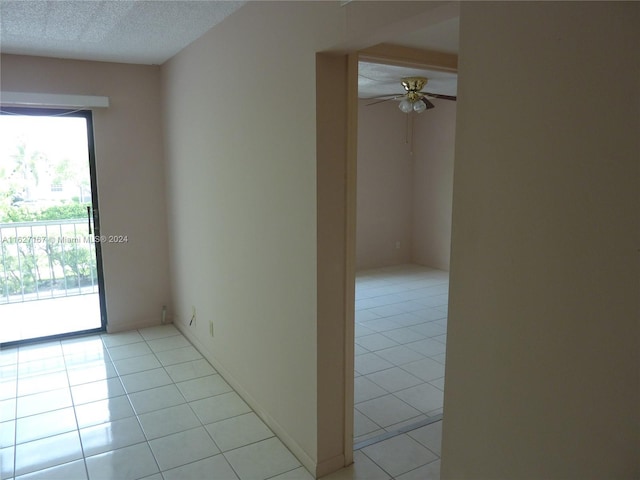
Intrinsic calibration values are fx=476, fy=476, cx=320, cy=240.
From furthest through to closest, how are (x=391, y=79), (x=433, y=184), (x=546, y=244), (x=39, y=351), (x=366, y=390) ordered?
(x=433, y=184)
(x=391, y=79)
(x=39, y=351)
(x=366, y=390)
(x=546, y=244)

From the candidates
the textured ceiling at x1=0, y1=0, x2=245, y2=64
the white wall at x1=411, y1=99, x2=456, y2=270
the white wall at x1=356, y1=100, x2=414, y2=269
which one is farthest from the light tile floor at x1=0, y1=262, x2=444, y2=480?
the white wall at x1=411, y1=99, x2=456, y2=270

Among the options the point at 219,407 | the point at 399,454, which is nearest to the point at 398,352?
the point at 399,454

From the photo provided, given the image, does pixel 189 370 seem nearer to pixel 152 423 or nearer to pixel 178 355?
pixel 178 355

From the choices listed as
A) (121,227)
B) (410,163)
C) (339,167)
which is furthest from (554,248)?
(410,163)

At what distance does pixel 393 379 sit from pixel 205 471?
150cm

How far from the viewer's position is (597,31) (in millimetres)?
1023

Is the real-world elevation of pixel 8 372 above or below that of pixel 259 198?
below

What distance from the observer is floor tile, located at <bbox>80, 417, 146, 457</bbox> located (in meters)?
2.57

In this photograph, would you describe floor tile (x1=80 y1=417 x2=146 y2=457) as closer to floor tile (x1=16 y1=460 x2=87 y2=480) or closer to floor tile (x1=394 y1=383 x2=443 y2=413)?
floor tile (x1=16 y1=460 x2=87 y2=480)

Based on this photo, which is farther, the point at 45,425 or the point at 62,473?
the point at 45,425

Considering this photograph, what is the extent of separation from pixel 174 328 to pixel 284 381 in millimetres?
2271

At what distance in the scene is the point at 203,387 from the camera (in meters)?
3.29

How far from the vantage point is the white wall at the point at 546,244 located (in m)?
1.01

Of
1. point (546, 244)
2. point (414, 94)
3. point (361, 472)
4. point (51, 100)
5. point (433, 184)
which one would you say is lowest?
point (361, 472)
